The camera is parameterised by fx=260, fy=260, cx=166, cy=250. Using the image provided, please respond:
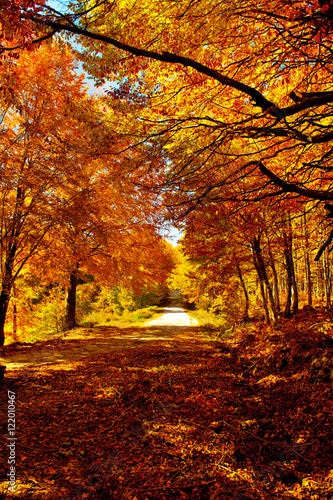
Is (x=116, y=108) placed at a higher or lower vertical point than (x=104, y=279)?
higher

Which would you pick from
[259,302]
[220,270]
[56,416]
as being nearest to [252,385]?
[56,416]

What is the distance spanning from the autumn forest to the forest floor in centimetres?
2

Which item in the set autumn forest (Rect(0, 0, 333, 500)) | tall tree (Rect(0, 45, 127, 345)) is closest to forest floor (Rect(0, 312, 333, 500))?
autumn forest (Rect(0, 0, 333, 500))

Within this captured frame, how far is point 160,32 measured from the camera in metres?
3.60

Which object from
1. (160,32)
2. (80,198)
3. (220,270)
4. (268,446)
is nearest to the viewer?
(268,446)

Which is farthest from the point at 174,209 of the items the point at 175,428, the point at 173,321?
the point at 173,321

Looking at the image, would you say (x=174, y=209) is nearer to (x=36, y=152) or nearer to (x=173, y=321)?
(x=36, y=152)

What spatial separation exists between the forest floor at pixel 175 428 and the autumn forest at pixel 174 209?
2 centimetres

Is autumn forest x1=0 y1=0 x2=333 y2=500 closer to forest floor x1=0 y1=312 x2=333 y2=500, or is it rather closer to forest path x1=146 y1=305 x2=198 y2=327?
forest floor x1=0 y1=312 x2=333 y2=500

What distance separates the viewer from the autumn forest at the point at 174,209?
2643 mm

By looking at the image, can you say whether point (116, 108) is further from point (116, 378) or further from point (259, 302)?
point (259, 302)

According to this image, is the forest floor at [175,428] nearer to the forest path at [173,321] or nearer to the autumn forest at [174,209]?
the autumn forest at [174,209]

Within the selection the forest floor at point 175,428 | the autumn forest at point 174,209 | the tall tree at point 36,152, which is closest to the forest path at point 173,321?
the autumn forest at point 174,209

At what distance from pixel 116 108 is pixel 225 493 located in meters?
5.17
